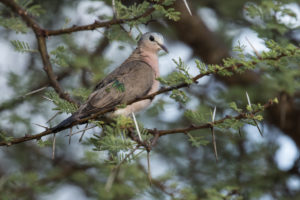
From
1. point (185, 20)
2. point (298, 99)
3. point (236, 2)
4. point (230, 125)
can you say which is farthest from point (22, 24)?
point (298, 99)

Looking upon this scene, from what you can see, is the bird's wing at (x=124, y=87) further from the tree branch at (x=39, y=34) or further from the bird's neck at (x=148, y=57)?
the tree branch at (x=39, y=34)

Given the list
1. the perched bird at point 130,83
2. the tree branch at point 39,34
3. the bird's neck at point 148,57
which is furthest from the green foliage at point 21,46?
the bird's neck at point 148,57

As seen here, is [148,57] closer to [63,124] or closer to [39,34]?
[39,34]

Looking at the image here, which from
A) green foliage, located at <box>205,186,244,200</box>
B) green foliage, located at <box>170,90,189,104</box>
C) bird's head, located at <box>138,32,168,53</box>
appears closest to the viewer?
green foliage, located at <box>170,90,189,104</box>

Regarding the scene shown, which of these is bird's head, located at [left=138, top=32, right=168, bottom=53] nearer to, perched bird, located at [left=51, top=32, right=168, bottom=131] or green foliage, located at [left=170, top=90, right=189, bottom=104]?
perched bird, located at [left=51, top=32, right=168, bottom=131]

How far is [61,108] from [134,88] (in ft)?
4.60

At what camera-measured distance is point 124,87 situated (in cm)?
401

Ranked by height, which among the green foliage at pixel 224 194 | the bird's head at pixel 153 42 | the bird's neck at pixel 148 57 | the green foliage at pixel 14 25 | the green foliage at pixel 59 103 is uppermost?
the bird's head at pixel 153 42

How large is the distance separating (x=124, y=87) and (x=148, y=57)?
5.83 feet

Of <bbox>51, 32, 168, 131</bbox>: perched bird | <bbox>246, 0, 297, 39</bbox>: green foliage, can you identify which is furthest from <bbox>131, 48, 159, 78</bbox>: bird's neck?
<bbox>246, 0, 297, 39</bbox>: green foliage

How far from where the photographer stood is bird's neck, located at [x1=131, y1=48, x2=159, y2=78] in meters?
5.57

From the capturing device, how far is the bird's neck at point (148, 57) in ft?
18.3

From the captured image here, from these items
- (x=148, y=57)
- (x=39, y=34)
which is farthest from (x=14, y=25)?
(x=148, y=57)

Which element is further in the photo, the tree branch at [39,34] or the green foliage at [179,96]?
the tree branch at [39,34]
